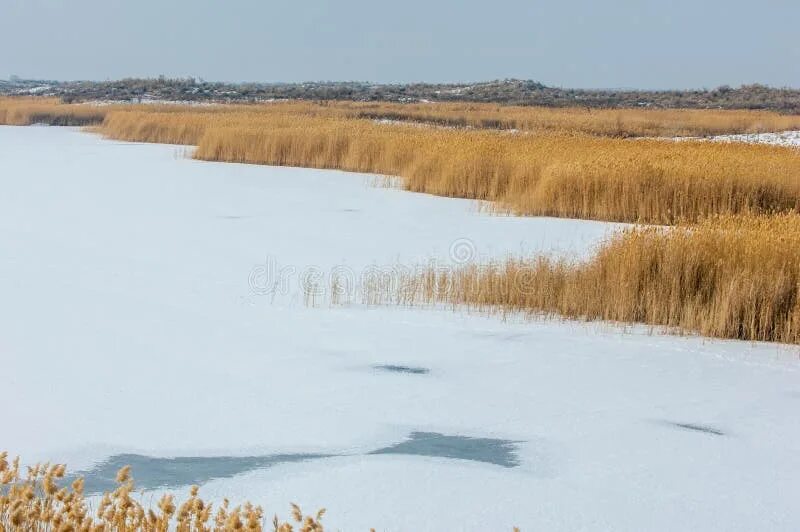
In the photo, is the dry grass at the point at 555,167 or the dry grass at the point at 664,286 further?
the dry grass at the point at 555,167

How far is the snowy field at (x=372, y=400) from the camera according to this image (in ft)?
12.8

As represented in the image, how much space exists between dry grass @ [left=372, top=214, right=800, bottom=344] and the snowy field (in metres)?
0.27

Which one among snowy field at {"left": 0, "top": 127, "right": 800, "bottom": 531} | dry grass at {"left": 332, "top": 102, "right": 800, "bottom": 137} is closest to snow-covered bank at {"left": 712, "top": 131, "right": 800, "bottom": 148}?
dry grass at {"left": 332, "top": 102, "right": 800, "bottom": 137}

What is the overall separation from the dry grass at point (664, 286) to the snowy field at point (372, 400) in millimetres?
267

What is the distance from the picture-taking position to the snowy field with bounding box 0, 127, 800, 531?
3.90 metres

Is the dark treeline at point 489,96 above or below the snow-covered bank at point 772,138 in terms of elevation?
above

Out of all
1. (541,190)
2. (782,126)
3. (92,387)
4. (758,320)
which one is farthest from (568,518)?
(782,126)

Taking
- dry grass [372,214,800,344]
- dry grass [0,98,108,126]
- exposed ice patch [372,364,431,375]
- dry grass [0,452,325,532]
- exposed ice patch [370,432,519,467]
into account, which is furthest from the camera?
dry grass [0,98,108,126]

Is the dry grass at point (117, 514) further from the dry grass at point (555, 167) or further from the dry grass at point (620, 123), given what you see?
the dry grass at point (620, 123)

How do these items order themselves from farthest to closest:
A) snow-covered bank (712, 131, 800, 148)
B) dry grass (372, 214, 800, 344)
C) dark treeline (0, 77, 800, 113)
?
dark treeline (0, 77, 800, 113) → snow-covered bank (712, 131, 800, 148) → dry grass (372, 214, 800, 344)

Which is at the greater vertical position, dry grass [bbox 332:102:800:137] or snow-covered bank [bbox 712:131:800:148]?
dry grass [bbox 332:102:800:137]

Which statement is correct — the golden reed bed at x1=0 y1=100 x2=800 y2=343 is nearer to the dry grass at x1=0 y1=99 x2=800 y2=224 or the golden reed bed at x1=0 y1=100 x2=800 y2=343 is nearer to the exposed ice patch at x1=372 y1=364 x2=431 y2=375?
the dry grass at x1=0 y1=99 x2=800 y2=224

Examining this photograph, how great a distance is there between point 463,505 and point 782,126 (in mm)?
27025

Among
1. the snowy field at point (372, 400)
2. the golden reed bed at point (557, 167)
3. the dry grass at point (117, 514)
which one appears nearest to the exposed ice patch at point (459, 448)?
the snowy field at point (372, 400)
